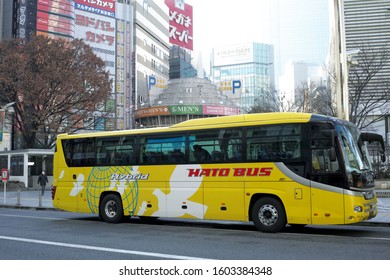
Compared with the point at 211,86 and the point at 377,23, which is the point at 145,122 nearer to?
the point at 211,86

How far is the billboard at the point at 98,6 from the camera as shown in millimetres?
84338

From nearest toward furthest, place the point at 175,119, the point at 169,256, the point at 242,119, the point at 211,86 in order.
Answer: the point at 169,256
the point at 242,119
the point at 175,119
the point at 211,86

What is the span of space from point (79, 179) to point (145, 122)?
76.4 metres

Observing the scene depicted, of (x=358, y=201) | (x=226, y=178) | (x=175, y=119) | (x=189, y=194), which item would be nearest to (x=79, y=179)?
(x=189, y=194)

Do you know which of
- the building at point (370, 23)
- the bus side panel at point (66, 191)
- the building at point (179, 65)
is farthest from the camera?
the building at point (179, 65)

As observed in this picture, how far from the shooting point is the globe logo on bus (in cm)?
1509

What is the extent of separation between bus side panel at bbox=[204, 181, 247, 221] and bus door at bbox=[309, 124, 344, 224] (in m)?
2.14

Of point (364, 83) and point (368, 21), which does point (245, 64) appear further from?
point (364, 83)

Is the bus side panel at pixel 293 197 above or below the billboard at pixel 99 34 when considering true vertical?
below

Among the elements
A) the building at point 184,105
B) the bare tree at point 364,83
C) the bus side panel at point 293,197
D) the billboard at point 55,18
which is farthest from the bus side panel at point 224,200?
the building at point 184,105

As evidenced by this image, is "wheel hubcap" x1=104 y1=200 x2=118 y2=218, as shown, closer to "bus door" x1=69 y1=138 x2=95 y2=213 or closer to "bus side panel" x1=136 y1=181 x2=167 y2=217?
"bus door" x1=69 y1=138 x2=95 y2=213

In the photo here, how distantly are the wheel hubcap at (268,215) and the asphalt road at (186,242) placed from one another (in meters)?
0.36

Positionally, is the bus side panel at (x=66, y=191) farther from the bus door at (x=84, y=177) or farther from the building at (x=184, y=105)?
the building at (x=184, y=105)

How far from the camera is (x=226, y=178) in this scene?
1302cm
